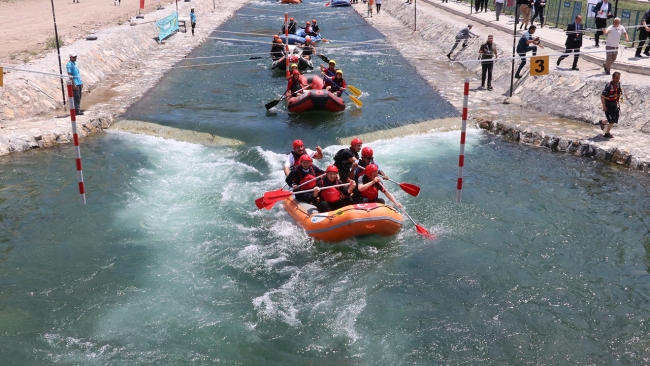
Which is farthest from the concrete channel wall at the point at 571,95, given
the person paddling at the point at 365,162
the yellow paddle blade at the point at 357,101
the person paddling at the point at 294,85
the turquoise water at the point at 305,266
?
the person paddling at the point at 365,162

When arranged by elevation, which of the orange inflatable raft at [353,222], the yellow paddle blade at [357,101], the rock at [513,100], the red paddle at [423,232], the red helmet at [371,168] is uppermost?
the red helmet at [371,168]

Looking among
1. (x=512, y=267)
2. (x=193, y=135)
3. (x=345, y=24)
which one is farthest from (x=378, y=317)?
(x=345, y=24)

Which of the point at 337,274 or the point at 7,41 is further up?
the point at 7,41

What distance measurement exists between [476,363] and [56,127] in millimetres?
12610

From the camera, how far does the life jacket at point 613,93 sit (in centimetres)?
1446

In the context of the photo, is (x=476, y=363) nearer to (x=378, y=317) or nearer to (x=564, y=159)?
(x=378, y=317)

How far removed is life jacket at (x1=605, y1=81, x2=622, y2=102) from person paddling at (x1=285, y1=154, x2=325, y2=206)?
25.2 ft

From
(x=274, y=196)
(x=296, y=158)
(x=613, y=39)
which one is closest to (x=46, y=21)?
(x=296, y=158)

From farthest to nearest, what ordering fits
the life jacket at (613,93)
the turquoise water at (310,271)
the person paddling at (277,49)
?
the person paddling at (277,49)
the life jacket at (613,93)
the turquoise water at (310,271)

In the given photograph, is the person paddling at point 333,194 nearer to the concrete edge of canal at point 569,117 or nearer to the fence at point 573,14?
the concrete edge of canal at point 569,117

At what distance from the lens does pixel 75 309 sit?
29.8 ft

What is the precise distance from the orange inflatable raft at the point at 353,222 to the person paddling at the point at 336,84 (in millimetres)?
9015

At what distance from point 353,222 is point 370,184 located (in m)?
0.89

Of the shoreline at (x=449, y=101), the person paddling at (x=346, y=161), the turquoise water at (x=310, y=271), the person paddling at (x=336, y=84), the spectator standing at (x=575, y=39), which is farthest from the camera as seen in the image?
the person paddling at (x=336, y=84)
